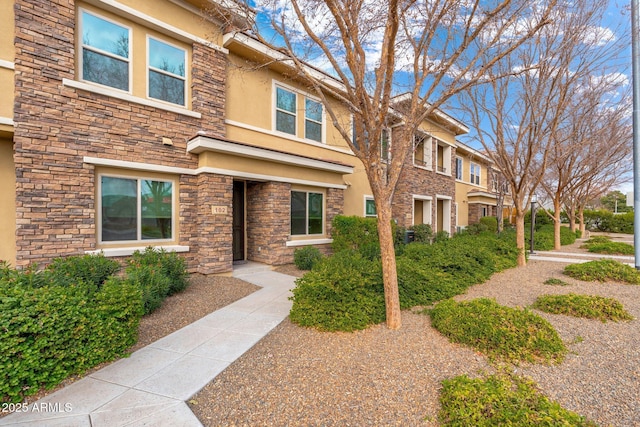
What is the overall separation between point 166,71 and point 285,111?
3.68 m

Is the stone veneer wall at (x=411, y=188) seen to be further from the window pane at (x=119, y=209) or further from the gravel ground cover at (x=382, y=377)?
the window pane at (x=119, y=209)

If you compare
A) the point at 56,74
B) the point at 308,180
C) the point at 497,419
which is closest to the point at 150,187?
the point at 56,74

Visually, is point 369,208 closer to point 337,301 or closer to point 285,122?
point 285,122

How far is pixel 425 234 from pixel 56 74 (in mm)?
13378

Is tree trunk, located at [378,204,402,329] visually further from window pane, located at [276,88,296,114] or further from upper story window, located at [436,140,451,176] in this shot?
upper story window, located at [436,140,451,176]

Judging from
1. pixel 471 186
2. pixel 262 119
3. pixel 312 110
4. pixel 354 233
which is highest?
pixel 312 110

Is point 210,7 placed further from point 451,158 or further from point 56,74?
point 451,158

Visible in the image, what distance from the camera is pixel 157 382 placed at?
2.94 metres

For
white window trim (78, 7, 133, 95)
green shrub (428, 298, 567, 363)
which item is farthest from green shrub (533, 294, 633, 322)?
white window trim (78, 7, 133, 95)

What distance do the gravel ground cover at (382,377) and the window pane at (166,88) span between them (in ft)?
21.4

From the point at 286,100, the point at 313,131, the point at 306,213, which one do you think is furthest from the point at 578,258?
the point at 286,100

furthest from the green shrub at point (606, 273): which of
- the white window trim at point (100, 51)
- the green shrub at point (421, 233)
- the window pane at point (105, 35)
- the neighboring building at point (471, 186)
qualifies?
the window pane at point (105, 35)

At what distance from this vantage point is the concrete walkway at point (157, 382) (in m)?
2.42

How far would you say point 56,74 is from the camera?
18.5 feet
